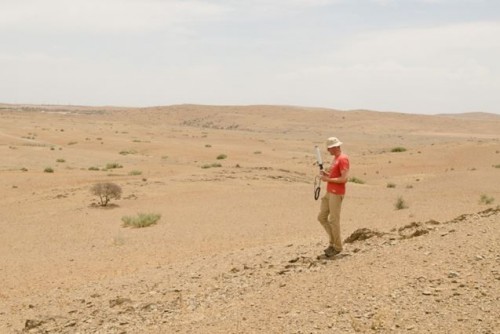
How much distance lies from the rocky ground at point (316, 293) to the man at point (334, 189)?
0.33 metres

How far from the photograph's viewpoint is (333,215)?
936 cm

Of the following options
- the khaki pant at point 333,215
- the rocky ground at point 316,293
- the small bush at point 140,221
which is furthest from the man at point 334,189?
the small bush at point 140,221

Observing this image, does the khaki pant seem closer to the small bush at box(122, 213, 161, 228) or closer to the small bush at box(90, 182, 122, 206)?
the small bush at box(122, 213, 161, 228)

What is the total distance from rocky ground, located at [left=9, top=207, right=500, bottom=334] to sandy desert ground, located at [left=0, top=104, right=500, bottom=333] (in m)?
0.02

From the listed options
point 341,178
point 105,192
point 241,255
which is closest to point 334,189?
point 341,178

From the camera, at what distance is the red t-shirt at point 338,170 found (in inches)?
361

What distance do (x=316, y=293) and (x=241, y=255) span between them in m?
3.94

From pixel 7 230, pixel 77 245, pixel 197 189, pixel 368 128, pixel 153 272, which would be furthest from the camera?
pixel 368 128

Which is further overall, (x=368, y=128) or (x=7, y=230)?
(x=368, y=128)

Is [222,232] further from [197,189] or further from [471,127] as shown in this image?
[471,127]

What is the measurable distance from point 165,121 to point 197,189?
276 ft

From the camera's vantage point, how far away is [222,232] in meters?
15.7

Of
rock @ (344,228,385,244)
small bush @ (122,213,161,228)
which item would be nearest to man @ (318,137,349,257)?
rock @ (344,228,385,244)

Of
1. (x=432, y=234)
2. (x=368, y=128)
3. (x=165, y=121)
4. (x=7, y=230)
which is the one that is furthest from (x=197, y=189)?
(x=165, y=121)
